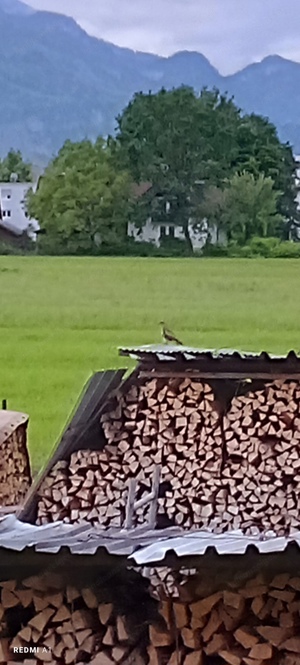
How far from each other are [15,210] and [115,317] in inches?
16.1

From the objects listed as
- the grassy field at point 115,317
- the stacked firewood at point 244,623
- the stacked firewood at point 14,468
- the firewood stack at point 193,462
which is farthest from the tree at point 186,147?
the stacked firewood at point 244,623

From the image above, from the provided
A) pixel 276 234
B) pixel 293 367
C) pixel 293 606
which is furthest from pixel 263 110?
pixel 293 606

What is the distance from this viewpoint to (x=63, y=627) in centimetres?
204

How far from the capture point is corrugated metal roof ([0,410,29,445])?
2.83 m

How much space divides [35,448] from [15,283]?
46 centimetres

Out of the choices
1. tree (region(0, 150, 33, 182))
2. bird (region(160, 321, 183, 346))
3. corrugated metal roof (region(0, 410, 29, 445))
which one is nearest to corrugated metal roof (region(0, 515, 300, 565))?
corrugated metal roof (region(0, 410, 29, 445))

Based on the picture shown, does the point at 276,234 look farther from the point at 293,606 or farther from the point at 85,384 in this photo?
the point at 293,606

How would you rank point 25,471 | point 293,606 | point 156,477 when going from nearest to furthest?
1. point 293,606
2. point 156,477
3. point 25,471

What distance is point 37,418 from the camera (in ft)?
9.68

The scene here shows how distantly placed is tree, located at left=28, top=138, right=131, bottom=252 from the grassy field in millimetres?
72

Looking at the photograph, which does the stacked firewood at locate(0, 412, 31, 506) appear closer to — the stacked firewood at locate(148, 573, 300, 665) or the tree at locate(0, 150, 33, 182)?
the tree at locate(0, 150, 33, 182)

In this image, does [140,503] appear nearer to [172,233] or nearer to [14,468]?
[14,468]

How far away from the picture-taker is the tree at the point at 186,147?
115 inches

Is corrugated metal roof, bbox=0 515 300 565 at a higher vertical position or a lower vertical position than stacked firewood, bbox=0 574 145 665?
higher
